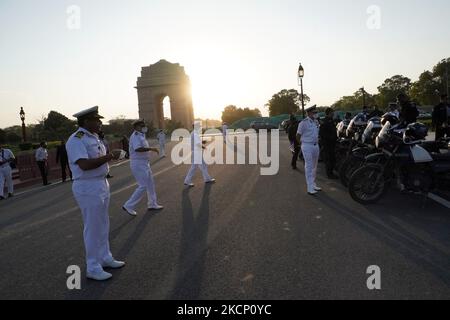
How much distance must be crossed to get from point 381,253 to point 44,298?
378 centimetres

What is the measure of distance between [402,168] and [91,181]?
5255mm

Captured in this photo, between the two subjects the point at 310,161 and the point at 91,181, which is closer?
A: the point at 91,181

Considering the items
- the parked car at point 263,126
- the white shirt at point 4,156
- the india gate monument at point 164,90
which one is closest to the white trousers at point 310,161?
the white shirt at point 4,156

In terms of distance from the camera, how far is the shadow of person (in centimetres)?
407

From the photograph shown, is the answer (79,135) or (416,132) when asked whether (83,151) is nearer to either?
(79,135)

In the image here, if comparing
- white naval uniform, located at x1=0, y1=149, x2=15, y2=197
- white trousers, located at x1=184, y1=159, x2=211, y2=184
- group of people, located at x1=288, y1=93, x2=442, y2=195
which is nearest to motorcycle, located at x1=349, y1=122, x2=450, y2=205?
group of people, located at x1=288, y1=93, x2=442, y2=195

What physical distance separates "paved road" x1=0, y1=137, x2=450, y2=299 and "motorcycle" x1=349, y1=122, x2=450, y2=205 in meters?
0.34

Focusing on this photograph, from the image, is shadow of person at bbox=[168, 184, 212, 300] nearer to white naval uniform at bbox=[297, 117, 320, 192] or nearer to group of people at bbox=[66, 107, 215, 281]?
group of people at bbox=[66, 107, 215, 281]

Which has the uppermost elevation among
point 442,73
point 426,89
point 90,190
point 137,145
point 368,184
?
point 442,73

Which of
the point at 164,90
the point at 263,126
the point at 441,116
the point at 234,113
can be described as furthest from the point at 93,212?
the point at 234,113

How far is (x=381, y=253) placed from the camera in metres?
4.83

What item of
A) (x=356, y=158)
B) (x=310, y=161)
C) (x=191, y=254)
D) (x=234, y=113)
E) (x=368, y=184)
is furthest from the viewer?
(x=234, y=113)

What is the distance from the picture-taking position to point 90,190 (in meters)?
4.54
